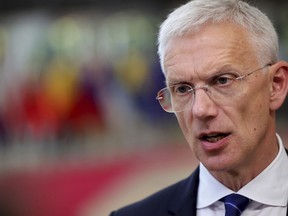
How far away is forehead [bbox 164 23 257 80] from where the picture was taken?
140cm

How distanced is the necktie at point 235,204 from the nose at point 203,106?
19cm

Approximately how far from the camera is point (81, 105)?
4.23 meters

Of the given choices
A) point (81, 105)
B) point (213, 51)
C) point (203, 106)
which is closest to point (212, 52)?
point (213, 51)

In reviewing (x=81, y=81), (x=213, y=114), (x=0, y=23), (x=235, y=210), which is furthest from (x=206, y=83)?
(x=0, y=23)

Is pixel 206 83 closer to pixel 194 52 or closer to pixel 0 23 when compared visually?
pixel 194 52

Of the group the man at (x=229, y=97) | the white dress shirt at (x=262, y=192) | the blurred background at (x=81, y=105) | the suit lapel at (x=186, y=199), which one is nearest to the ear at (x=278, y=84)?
the man at (x=229, y=97)

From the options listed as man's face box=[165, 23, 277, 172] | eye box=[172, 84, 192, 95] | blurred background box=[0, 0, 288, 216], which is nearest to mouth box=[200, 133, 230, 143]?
man's face box=[165, 23, 277, 172]

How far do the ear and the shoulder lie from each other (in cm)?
25

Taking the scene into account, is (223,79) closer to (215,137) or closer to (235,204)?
(215,137)

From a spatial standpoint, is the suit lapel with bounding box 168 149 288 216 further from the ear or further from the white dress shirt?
the ear

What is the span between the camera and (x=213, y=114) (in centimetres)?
138

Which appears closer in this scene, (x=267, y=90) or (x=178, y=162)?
(x=267, y=90)

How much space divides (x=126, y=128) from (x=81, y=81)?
39cm

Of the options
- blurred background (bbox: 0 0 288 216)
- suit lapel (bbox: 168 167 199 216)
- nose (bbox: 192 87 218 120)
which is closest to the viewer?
nose (bbox: 192 87 218 120)
